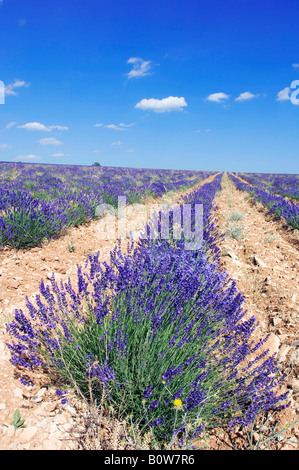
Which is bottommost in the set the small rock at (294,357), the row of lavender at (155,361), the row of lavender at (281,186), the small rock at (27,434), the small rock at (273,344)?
the small rock at (273,344)

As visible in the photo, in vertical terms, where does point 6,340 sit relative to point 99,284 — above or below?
below

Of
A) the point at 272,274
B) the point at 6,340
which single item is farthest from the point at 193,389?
the point at 272,274

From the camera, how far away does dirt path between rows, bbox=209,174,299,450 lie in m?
1.85

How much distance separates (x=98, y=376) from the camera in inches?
53.9

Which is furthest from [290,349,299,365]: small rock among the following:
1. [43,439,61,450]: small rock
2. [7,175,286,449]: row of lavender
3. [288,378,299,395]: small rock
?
[43,439,61,450]: small rock

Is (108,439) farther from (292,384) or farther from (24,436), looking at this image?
(292,384)

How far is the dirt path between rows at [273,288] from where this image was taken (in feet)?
6.06

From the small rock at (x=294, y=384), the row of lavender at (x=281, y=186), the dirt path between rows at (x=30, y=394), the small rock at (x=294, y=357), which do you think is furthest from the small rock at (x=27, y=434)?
the row of lavender at (x=281, y=186)

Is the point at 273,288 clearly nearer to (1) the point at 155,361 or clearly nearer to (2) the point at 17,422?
(1) the point at 155,361

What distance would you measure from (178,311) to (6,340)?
1.38 metres

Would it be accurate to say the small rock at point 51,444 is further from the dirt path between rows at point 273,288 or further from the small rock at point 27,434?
the dirt path between rows at point 273,288

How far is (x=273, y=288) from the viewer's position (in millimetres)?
3039

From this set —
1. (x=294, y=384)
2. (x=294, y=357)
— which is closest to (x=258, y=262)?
(x=294, y=357)
